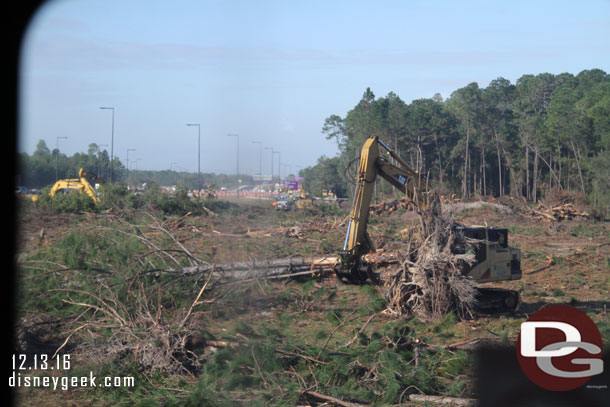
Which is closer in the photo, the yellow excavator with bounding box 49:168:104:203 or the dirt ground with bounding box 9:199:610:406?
the dirt ground with bounding box 9:199:610:406

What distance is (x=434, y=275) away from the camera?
35.8ft

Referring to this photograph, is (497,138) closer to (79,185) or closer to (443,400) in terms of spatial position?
(79,185)

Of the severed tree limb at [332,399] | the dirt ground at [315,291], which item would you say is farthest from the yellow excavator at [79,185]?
the severed tree limb at [332,399]

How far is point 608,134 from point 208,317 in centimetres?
3948

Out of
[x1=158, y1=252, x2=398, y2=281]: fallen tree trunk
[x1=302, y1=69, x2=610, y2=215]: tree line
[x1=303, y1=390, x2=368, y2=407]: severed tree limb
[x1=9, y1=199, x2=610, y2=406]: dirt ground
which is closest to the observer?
[x1=303, y1=390, x2=368, y2=407]: severed tree limb

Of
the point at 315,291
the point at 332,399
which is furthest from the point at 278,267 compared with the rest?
the point at 332,399

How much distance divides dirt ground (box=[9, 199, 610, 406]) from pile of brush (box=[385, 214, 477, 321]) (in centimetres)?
43

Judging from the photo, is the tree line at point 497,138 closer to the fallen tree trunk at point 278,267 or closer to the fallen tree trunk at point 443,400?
the fallen tree trunk at point 278,267

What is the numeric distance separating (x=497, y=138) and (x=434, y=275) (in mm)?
40351

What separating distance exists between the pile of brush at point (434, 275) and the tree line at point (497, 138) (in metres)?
26.7

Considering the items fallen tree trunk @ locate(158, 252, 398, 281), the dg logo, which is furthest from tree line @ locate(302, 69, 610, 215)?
the dg logo

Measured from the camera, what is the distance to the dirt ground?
29.5 ft

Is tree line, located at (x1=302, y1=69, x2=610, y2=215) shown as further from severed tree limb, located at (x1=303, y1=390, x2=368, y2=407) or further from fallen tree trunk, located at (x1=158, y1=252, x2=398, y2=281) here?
severed tree limb, located at (x1=303, y1=390, x2=368, y2=407)

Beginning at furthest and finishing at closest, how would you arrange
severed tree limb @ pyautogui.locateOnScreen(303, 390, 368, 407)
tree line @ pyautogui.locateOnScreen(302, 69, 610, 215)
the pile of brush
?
1. tree line @ pyautogui.locateOnScreen(302, 69, 610, 215)
2. the pile of brush
3. severed tree limb @ pyautogui.locateOnScreen(303, 390, 368, 407)
